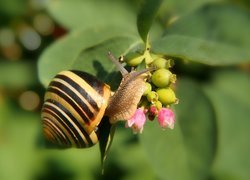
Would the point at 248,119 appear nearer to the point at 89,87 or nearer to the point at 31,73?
the point at 31,73

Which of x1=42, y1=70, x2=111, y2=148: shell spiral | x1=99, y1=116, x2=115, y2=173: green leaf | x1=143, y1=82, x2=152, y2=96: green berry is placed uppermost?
x1=42, y1=70, x2=111, y2=148: shell spiral

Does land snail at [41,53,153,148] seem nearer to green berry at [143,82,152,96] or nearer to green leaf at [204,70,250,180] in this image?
green berry at [143,82,152,96]

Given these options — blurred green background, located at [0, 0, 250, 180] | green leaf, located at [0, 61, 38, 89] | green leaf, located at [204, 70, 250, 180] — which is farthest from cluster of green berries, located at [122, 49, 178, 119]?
green leaf, located at [0, 61, 38, 89]

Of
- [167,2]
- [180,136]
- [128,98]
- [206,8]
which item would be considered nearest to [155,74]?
[128,98]

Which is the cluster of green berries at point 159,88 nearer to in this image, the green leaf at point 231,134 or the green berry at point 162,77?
the green berry at point 162,77

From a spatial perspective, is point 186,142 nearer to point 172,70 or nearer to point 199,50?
point 172,70

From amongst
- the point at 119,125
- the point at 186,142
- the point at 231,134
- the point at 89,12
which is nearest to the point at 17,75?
the point at 89,12
